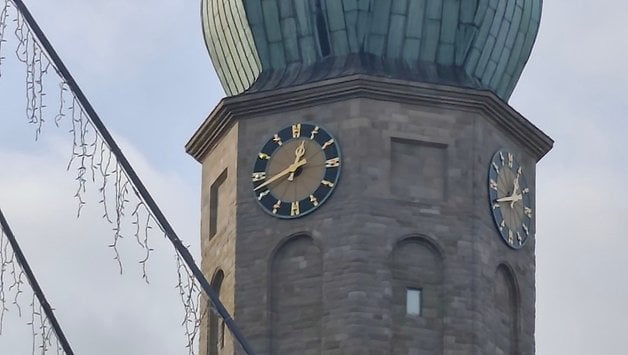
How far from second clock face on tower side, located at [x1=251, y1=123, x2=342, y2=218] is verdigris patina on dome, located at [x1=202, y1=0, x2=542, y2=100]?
102cm

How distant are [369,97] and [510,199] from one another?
3150 mm

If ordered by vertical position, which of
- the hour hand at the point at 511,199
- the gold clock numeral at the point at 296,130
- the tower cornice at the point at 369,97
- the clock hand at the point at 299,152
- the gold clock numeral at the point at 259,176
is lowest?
the hour hand at the point at 511,199

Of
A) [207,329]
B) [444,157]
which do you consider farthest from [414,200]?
[207,329]

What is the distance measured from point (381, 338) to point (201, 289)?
439cm

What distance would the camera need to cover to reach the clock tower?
49594 mm

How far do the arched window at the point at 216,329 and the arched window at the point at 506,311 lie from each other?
476 centimetres

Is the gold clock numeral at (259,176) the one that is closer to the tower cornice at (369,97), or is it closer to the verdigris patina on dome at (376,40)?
the tower cornice at (369,97)

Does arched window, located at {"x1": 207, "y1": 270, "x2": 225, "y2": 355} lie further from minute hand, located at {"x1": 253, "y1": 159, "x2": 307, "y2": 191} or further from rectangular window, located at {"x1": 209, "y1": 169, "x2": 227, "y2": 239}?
minute hand, located at {"x1": 253, "y1": 159, "x2": 307, "y2": 191}

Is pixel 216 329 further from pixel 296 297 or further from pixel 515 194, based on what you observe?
pixel 515 194

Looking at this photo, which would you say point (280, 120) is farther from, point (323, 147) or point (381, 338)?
point (381, 338)

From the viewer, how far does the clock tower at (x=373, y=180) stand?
49.6 meters

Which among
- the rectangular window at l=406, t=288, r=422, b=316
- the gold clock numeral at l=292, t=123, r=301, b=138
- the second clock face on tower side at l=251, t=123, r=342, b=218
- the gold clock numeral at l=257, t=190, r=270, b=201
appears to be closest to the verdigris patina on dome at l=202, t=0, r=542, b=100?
the gold clock numeral at l=292, t=123, r=301, b=138

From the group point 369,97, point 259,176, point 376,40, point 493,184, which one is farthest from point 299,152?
point 493,184

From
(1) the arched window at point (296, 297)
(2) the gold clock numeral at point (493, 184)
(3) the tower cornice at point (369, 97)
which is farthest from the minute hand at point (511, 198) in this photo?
(1) the arched window at point (296, 297)
